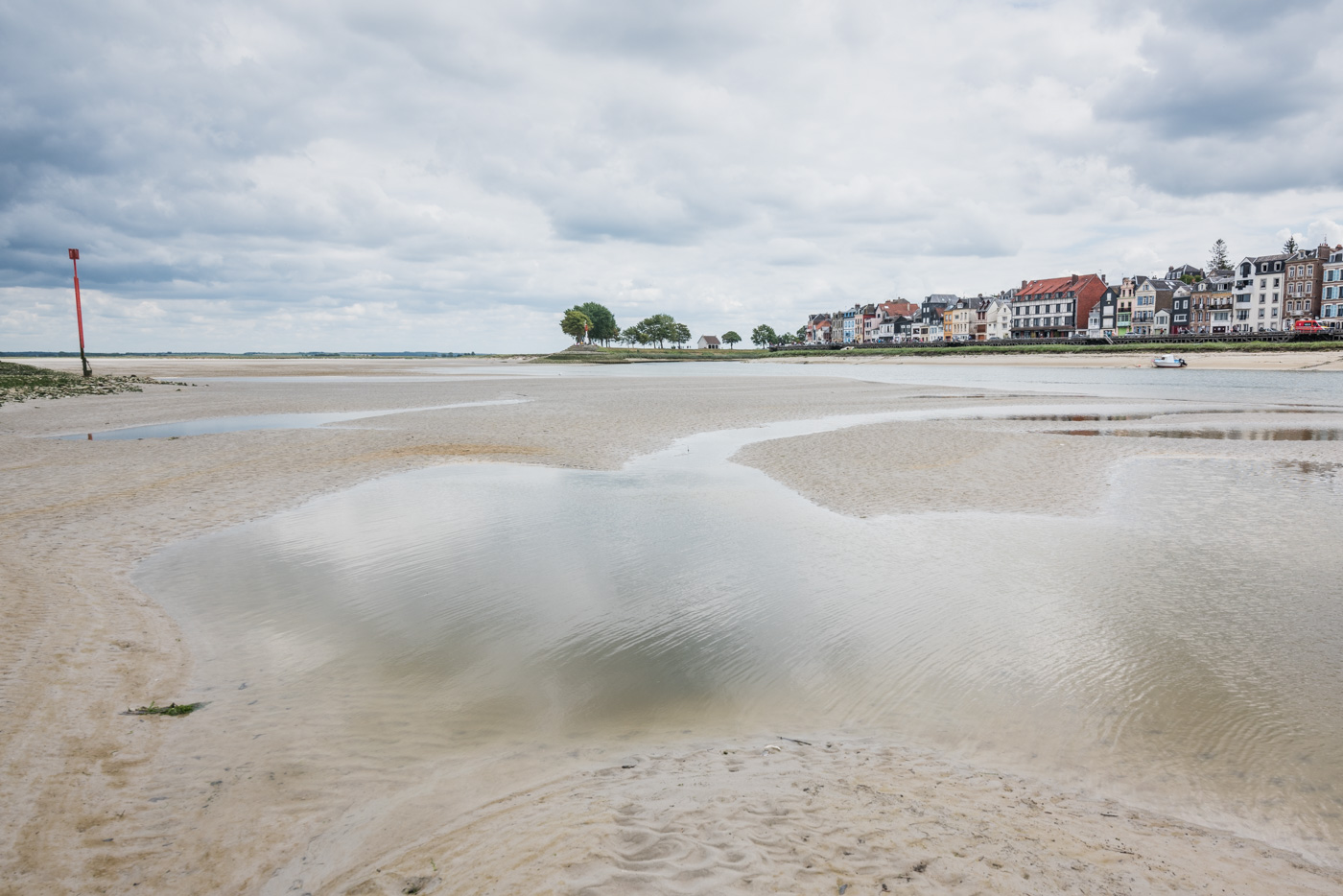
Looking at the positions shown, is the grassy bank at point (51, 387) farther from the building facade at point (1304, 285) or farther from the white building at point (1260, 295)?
the white building at point (1260, 295)

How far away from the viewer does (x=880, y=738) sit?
18.5 ft

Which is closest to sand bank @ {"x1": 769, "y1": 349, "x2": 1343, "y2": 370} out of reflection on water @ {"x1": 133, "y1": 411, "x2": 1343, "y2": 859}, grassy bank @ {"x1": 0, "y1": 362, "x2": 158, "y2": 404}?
reflection on water @ {"x1": 133, "y1": 411, "x2": 1343, "y2": 859}

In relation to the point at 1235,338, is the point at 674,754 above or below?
below

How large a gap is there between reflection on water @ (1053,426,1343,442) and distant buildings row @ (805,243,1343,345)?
11261 centimetres

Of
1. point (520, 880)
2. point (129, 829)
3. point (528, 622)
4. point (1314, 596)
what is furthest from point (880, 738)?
point (1314, 596)

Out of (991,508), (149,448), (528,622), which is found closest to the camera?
(528,622)

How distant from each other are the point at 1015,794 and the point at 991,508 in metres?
9.82

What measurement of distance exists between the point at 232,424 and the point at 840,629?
28.3m

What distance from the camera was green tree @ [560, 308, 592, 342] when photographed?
184875mm

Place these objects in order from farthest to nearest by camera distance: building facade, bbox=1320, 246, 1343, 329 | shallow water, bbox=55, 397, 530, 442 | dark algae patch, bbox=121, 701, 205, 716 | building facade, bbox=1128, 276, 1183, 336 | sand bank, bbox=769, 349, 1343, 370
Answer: building facade, bbox=1128, 276, 1183, 336
building facade, bbox=1320, 246, 1343, 329
sand bank, bbox=769, 349, 1343, 370
shallow water, bbox=55, 397, 530, 442
dark algae patch, bbox=121, 701, 205, 716

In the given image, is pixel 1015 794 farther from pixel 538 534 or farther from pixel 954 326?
pixel 954 326

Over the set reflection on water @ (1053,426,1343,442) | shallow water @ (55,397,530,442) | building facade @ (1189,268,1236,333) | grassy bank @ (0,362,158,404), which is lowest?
reflection on water @ (1053,426,1343,442)

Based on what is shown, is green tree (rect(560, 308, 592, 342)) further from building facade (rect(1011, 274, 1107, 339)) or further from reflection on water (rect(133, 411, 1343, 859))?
reflection on water (rect(133, 411, 1343, 859))

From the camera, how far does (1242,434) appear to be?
24188 millimetres
